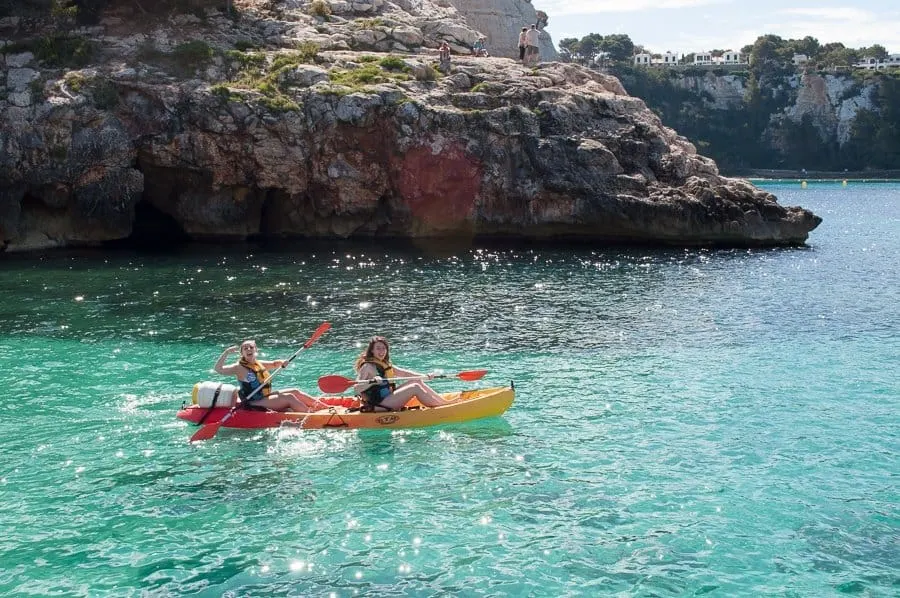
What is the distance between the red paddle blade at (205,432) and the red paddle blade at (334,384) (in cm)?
234

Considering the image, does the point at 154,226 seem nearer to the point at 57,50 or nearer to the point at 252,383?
the point at 57,50

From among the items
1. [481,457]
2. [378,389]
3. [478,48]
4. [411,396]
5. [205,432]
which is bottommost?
[481,457]

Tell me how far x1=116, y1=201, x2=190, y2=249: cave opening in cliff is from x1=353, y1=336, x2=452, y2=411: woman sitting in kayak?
102 feet

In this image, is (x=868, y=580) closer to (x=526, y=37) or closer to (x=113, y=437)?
(x=113, y=437)

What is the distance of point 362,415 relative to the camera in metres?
16.5

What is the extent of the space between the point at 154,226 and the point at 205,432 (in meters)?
33.6

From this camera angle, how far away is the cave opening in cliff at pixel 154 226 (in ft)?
149

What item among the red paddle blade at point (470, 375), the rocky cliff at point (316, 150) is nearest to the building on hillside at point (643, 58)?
the rocky cliff at point (316, 150)

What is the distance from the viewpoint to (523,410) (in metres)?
17.7

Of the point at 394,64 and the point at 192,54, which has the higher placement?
the point at 192,54

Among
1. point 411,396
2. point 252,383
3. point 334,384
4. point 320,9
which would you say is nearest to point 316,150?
point 320,9

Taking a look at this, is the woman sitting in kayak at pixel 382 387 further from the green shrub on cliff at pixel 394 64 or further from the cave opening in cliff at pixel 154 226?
the cave opening in cliff at pixel 154 226

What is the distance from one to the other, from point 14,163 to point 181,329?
19.3 m

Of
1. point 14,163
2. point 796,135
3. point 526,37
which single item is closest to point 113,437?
point 14,163
